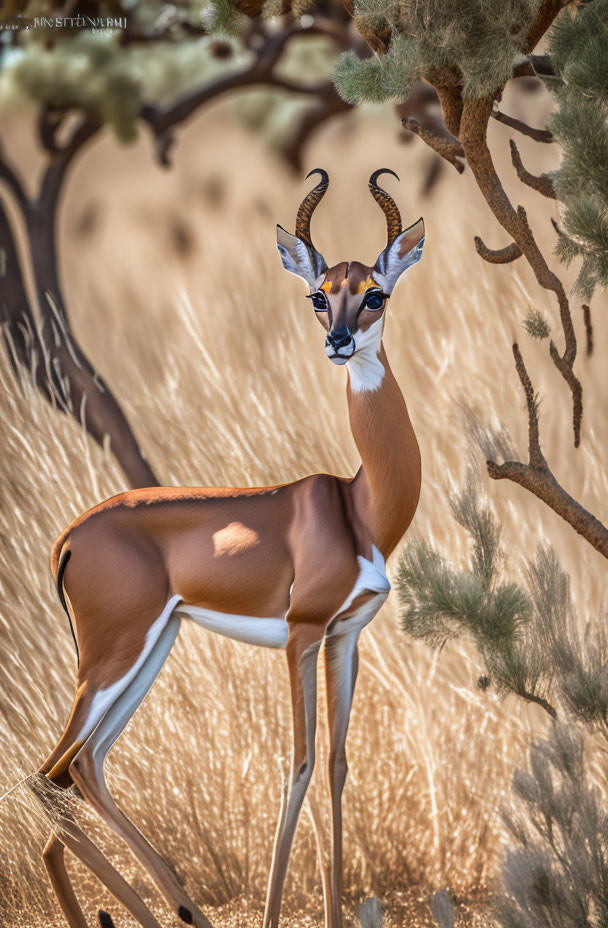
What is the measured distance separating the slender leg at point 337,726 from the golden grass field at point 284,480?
127 millimetres

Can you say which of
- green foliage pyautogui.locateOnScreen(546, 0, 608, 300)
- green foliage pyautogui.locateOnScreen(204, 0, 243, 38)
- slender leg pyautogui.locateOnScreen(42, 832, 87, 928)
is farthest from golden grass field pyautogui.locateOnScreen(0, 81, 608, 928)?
green foliage pyautogui.locateOnScreen(204, 0, 243, 38)

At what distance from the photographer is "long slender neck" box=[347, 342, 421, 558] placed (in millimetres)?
1804

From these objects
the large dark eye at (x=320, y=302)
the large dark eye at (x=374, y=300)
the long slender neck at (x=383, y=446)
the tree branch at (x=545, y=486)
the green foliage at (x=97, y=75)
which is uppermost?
the green foliage at (x=97, y=75)

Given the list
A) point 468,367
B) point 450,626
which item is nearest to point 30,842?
point 450,626

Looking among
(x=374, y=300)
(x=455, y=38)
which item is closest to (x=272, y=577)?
(x=374, y=300)

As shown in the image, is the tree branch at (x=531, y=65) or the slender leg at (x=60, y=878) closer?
the slender leg at (x=60, y=878)

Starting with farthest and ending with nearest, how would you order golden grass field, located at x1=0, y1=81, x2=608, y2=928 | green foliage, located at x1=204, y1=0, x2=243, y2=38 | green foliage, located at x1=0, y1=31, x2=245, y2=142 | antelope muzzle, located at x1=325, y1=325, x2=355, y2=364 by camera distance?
1. green foliage, located at x1=0, y1=31, x2=245, y2=142
2. golden grass field, located at x1=0, y1=81, x2=608, y2=928
3. green foliage, located at x1=204, y1=0, x2=243, y2=38
4. antelope muzzle, located at x1=325, y1=325, x2=355, y2=364

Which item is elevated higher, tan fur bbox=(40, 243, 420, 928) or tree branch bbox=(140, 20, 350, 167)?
tree branch bbox=(140, 20, 350, 167)

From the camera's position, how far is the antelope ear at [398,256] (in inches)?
71.1

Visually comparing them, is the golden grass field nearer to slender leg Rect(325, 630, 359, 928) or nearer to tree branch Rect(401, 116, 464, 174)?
slender leg Rect(325, 630, 359, 928)

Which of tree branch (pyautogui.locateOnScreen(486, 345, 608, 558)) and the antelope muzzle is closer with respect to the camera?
the antelope muzzle

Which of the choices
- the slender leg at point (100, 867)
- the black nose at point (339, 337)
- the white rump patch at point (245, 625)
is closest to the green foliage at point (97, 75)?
the black nose at point (339, 337)

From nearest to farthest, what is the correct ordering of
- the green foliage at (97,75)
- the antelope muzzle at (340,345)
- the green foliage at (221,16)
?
the antelope muzzle at (340,345) → the green foliage at (221,16) → the green foliage at (97,75)

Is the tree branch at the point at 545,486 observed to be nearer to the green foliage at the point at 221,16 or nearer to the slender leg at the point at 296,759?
the slender leg at the point at 296,759
